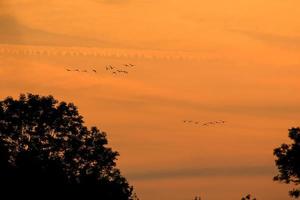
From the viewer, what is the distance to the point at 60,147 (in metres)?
161

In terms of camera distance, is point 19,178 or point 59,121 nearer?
point 19,178

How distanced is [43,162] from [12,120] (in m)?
9.14

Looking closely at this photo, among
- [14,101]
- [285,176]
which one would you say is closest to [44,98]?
[14,101]

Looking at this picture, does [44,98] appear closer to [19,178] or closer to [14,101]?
[14,101]

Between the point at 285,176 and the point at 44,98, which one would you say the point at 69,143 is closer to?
the point at 44,98

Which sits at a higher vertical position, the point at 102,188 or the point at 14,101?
the point at 14,101

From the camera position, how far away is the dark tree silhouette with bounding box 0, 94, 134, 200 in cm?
15575

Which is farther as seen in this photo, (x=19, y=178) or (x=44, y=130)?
(x=44, y=130)

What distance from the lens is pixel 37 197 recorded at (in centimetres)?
15062

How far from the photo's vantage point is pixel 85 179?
15650cm

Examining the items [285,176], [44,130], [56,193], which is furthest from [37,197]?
[285,176]

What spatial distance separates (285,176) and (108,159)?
18382mm

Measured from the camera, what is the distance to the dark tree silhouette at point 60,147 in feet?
511

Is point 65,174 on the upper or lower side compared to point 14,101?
lower
